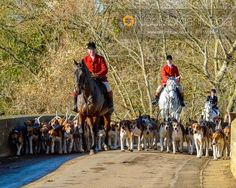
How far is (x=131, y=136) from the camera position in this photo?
835 inches

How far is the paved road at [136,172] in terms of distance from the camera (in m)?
13.4

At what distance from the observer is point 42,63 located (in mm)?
39875

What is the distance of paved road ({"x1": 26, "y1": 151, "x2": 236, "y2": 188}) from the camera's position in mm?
13422

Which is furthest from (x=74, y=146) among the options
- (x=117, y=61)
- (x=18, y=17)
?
(x=18, y=17)

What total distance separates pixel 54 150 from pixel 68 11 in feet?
47.7

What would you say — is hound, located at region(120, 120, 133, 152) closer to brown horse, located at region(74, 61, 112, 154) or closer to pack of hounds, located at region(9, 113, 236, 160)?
pack of hounds, located at region(9, 113, 236, 160)

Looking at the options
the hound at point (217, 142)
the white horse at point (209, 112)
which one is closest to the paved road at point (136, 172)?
the hound at point (217, 142)

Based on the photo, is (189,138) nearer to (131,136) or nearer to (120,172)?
(131,136)

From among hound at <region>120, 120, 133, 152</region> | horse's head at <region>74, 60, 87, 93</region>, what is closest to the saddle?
horse's head at <region>74, 60, 87, 93</region>

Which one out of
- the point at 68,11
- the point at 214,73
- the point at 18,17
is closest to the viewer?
the point at 214,73

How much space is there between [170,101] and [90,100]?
429 cm

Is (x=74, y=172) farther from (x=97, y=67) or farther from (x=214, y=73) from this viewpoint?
(x=214, y=73)

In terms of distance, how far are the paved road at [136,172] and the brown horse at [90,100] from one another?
1178mm

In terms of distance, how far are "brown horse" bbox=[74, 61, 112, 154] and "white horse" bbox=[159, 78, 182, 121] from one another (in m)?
3.11
